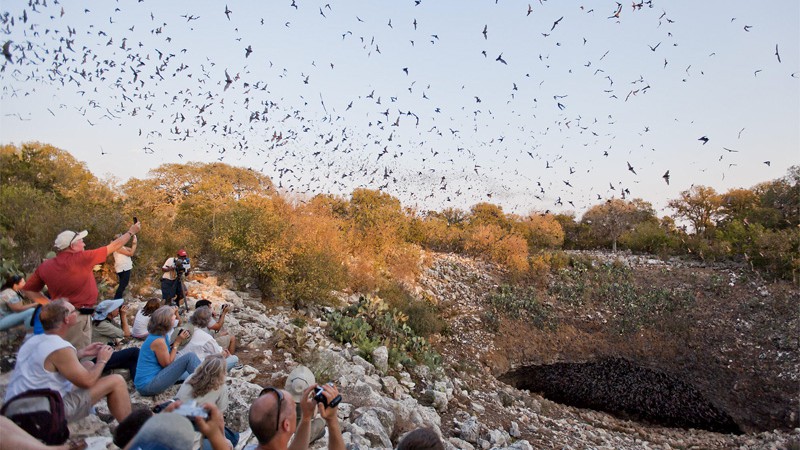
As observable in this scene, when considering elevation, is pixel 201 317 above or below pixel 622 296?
below

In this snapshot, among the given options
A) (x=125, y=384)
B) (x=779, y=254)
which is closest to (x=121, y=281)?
(x=125, y=384)

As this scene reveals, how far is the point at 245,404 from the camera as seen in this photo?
16.6ft

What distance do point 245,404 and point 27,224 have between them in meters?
8.83

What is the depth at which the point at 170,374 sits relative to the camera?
4754 mm

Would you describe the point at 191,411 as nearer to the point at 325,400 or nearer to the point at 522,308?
the point at 325,400

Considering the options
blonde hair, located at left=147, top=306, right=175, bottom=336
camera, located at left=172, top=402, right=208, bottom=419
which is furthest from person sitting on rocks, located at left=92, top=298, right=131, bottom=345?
camera, located at left=172, top=402, right=208, bottom=419

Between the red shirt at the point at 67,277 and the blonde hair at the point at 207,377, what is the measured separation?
260cm

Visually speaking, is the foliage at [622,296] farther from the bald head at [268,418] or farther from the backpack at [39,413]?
the backpack at [39,413]

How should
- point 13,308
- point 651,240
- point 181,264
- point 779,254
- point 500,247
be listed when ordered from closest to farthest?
point 13,308, point 181,264, point 779,254, point 500,247, point 651,240

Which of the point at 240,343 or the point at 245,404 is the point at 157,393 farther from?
the point at 240,343

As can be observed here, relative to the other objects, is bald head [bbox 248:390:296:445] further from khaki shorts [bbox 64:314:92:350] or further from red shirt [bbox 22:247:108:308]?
red shirt [bbox 22:247:108:308]

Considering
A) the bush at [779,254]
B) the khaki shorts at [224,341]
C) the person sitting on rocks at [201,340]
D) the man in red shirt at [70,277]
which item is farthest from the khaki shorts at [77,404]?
the bush at [779,254]

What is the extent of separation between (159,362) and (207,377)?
5.72ft

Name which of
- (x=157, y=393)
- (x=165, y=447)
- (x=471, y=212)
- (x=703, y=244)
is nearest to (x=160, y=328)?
(x=157, y=393)
